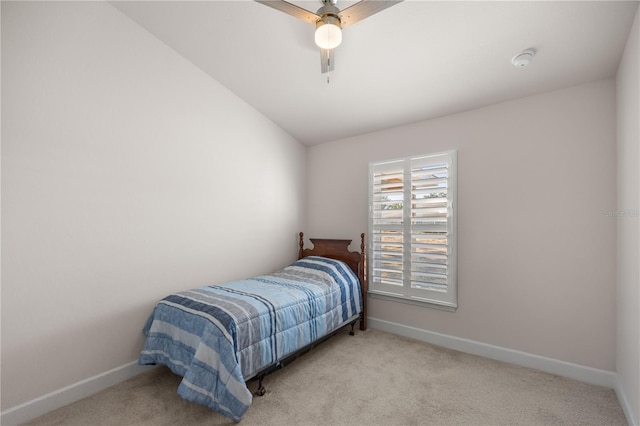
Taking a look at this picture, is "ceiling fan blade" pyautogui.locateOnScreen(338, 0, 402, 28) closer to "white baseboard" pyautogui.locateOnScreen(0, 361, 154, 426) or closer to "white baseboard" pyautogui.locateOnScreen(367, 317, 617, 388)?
"white baseboard" pyautogui.locateOnScreen(367, 317, 617, 388)

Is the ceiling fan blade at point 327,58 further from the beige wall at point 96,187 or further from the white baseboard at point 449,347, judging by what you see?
the white baseboard at point 449,347

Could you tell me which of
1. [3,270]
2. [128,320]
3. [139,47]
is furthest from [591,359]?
[139,47]

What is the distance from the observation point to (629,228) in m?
1.93

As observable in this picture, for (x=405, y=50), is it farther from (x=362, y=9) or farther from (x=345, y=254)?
(x=345, y=254)

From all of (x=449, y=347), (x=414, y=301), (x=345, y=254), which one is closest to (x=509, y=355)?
(x=449, y=347)

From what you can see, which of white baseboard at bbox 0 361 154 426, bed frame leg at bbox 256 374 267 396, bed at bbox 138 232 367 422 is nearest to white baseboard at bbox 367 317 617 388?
bed at bbox 138 232 367 422

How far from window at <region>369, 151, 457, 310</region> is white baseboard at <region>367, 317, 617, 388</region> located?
1.10 feet

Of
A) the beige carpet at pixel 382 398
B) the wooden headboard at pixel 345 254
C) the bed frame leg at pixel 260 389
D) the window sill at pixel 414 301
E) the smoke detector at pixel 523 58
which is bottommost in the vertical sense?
the beige carpet at pixel 382 398

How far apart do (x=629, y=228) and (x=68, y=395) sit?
13.2 ft

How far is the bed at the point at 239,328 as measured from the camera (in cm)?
185

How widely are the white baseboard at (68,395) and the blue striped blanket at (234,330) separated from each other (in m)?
0.23

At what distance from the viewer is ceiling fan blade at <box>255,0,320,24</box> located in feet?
5.39

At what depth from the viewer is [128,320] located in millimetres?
2432

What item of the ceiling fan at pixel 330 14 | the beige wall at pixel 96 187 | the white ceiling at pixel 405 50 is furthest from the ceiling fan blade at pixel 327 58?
the beige wall at pixel 96 187
